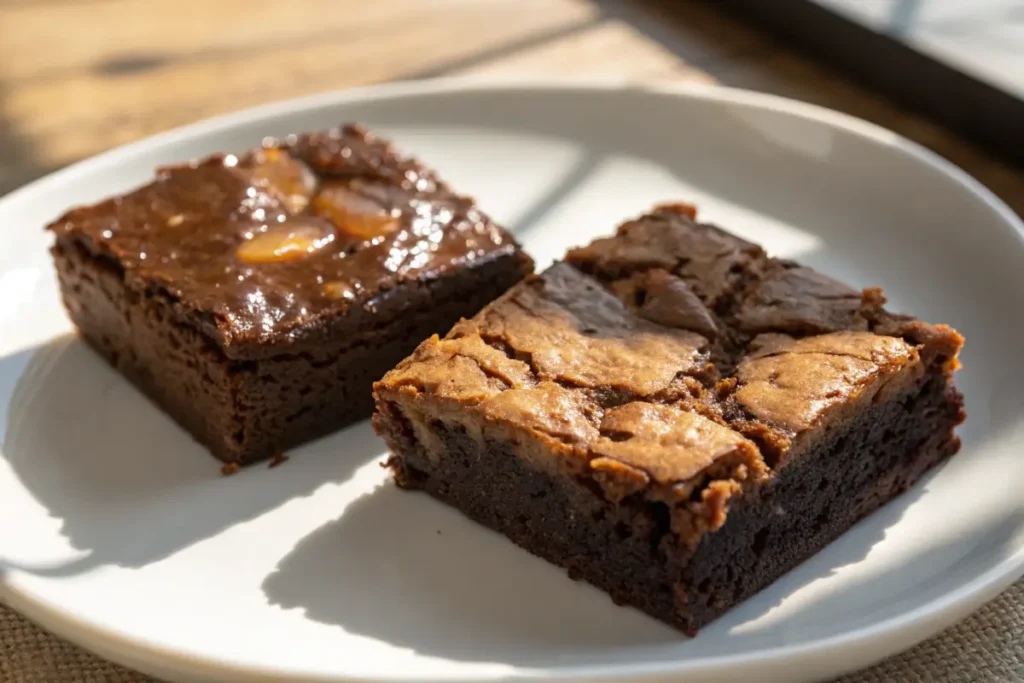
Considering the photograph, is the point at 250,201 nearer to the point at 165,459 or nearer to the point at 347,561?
the point at 165,459

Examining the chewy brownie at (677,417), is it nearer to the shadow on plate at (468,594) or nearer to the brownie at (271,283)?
the shadow on plate at (468,594)

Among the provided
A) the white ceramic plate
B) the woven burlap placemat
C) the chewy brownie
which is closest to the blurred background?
the white ceramic plate

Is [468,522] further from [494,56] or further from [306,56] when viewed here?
[306,56]

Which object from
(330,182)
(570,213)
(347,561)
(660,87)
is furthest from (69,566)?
(660,87)

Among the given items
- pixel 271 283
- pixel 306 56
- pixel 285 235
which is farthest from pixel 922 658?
pixel 306 56

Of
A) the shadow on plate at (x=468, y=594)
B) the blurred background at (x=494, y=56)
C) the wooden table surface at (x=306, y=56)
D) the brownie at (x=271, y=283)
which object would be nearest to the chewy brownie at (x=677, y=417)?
the shadow on plate at (x=468, y=594)

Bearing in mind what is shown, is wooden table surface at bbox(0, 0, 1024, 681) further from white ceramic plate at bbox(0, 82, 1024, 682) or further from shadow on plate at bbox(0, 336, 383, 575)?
shadow on plate at bbox(0, 336, 383, 575)
